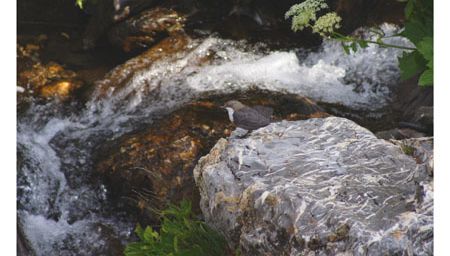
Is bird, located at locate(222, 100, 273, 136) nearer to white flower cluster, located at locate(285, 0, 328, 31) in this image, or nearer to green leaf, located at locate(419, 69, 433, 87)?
white flower cluster, located at locate(285, 0, 328, 31)

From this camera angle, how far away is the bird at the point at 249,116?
2.22 m

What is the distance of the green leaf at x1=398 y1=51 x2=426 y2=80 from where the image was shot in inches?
66.2

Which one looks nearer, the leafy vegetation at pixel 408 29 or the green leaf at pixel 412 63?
the leafy vegetation at pixel 408 29

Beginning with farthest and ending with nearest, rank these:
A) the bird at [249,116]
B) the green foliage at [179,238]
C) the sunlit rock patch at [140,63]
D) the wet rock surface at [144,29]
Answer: the sunlit rock patch at [140,63] → the wet rock surface at [144,29] → the bird at [249,116] → the green foliage at [179,238]

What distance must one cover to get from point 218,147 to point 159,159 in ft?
1.80

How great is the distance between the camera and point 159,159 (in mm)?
2660

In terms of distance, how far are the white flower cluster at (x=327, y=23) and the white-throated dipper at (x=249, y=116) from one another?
407mm

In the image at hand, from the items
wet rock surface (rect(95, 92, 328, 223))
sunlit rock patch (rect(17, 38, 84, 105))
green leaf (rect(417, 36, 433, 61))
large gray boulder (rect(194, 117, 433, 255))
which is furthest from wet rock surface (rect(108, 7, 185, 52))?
green leaf (rect(417, 36, 433, 61))

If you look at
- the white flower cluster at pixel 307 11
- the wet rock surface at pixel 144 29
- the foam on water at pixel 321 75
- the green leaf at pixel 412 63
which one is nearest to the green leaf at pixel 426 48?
the green leaf at pixel 412 63

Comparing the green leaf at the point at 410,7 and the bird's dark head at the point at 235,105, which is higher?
the green leaf at the point at 410,7

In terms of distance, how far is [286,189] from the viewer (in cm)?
179

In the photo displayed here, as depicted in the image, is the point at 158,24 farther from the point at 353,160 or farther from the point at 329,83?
the point at 353,160

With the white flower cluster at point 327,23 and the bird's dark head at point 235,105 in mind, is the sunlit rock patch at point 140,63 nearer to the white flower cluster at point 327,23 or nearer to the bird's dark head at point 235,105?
the bird's dark head at point 235,105
